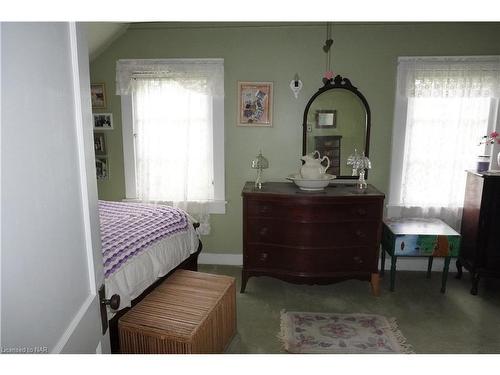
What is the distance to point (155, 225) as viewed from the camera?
8.50 ft

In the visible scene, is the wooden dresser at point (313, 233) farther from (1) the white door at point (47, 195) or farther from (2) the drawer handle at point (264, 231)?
(1) the white door at point (47, 195)

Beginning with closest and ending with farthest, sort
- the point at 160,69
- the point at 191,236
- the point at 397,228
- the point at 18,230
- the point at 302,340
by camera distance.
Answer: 1. the point at 18,230
2. the point at 302,340
3. the point at 191,236
4. the point at 397,228
5. the point at 160,69

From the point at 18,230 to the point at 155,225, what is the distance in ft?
6.39

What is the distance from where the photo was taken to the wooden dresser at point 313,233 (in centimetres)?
303

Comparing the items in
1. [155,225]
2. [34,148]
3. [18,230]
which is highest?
[34,148]

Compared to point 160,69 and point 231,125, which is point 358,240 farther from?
point 160,69

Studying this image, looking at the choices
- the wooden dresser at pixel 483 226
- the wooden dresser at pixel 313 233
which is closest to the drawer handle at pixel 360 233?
the wooden dresser at pixel 313 233

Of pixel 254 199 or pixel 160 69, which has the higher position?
pixel 160 69

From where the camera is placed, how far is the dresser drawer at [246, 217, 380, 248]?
3.06 m

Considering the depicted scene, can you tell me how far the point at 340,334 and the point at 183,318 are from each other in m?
1.36

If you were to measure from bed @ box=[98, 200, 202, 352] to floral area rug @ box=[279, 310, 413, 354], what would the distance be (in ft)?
3.54

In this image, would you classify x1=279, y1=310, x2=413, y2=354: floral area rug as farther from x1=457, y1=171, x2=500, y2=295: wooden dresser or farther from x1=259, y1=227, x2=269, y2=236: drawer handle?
x1=457, y1=171, x2=500, y2=295: wooden dresser

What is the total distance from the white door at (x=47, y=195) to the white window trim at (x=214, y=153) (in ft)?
8.61
